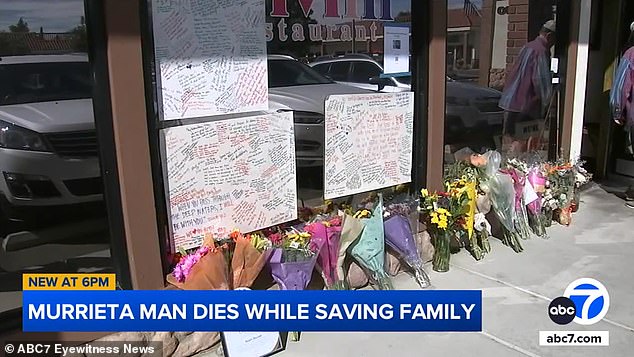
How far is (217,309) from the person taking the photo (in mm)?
2961

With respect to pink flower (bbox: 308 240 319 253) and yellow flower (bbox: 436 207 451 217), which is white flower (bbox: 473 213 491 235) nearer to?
yellow flower (bbox: 436 207 451 217)

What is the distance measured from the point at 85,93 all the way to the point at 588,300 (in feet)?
10.6

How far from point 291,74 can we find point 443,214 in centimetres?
144

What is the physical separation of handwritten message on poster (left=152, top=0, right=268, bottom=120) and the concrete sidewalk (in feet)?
4.57

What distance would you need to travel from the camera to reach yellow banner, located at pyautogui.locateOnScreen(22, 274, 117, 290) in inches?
117

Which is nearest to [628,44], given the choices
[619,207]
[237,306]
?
[619,207]

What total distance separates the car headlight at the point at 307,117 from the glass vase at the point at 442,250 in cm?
120

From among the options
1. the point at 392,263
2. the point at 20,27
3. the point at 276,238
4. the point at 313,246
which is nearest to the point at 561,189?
the point at 392,263

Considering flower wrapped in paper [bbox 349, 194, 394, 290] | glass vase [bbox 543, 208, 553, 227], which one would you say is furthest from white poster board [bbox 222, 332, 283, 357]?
glass vase [bbox 543, 208, 553, 227]

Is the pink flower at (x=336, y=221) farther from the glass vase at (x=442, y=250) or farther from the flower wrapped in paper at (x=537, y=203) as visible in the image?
the flower wrapped in paper at (x=537, y=203)

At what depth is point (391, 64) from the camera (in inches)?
161

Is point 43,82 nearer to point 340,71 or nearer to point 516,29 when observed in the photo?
point 340,71

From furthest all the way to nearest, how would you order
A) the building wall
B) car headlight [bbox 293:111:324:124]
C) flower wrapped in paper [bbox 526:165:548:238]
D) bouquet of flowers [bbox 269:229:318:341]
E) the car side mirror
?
the building wall
flower wrapped in paper [bbox 526:165:548:238]
the car side mirror
car headlight [bbox 293:111:324:124]
bouquet of flowers [bbox 269:229:318:341]

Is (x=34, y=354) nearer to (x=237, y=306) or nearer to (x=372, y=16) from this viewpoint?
(x=237, y=306)
